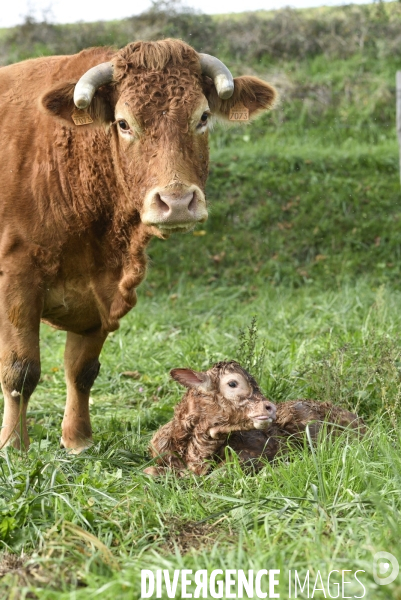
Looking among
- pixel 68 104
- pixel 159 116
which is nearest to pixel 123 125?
pixel 159 116

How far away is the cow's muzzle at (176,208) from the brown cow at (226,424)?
2.70 ft

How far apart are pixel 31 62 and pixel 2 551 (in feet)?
11.6

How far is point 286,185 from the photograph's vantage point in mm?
11852

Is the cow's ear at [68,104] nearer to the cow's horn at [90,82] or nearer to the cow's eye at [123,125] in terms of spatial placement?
the cow's horn at [90,82]

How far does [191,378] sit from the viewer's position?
15.0 ft

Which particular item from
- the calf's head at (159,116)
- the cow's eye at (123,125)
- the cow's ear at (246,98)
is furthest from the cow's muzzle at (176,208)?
the cow's ear at (246,98)

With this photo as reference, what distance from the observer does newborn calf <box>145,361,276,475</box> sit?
14.2ft

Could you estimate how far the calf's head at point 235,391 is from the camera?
4.24 m

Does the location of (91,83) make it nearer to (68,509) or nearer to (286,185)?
(68,509)

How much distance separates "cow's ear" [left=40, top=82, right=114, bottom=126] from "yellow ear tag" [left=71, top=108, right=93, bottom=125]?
0.5 inches

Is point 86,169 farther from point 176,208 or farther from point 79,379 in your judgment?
point 79,379

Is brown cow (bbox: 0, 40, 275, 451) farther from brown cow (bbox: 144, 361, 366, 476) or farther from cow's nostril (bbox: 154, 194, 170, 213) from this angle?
brown cow (bbox: 144, 361, 366, 476)

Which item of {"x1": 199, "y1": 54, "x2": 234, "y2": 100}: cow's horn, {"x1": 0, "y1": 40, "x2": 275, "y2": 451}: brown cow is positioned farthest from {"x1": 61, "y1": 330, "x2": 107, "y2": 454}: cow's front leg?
{"x1": 199, "y1": 54, "x2": 234, "y2": 100}: cow's horn

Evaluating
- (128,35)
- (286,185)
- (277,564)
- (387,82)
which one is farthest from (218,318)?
(128,35)
